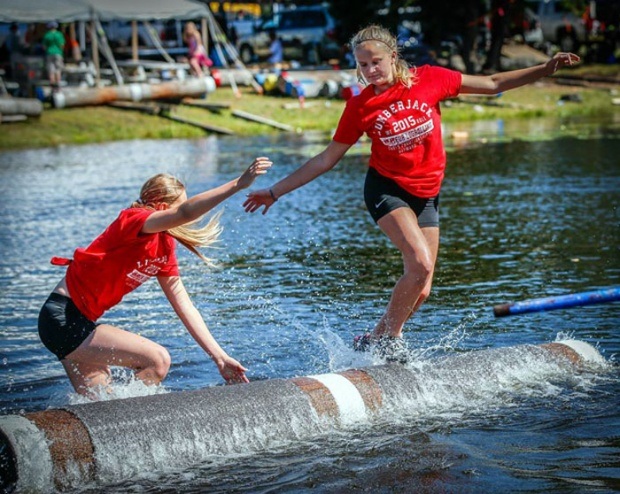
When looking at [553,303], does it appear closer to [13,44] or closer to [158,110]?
[158,110]

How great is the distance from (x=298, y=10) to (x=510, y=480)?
128ft

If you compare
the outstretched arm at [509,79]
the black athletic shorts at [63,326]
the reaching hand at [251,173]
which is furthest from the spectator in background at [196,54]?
the reaching hand at [251,173]

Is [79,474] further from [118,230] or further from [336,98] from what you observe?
[336,98]

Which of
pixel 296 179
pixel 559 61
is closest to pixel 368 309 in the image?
pixel 296 179

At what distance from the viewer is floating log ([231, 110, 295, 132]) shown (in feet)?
84.5

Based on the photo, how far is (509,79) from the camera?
6766mm

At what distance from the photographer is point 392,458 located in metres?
5.23

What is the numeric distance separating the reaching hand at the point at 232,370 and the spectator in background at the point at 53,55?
73.3 ft

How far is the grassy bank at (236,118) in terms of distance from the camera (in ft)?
80.4

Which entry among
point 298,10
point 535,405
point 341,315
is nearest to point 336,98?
point 298,10

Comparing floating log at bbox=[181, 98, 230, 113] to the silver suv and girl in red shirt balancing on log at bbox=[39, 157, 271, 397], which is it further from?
girl in red shirt balancing on log at bbox=[39, 157, 271, 397]

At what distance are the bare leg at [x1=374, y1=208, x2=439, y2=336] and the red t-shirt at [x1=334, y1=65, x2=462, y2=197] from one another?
22cm

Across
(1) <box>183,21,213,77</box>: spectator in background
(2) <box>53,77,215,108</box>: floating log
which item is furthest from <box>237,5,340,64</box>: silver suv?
(2) <box>53,77,215,108</box>: floating log

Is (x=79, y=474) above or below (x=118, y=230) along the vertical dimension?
below
